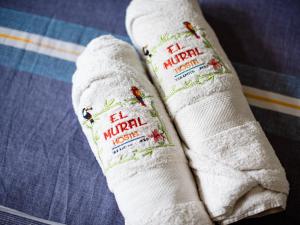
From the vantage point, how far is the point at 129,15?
2.84ft

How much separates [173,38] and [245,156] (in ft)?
1.02

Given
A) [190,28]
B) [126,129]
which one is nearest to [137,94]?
[126,129]

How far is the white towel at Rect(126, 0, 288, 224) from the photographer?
639 mm

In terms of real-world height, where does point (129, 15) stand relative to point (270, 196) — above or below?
above

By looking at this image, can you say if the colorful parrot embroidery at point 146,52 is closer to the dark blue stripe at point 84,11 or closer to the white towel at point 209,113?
the white towel at point 209,113

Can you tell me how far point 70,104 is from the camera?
0.92 metres

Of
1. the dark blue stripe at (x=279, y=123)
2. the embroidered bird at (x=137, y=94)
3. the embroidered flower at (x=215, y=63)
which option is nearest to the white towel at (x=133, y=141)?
the embroidered bird at (x=137, y=94)

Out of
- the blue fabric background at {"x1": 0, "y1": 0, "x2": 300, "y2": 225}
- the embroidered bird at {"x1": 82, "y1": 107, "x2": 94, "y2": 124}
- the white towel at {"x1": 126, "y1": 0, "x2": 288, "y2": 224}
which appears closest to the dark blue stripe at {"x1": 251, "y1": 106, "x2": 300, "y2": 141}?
the blue fabric background at {"x1": 0, "y1": 0, "x2": 300, "y2": 225}

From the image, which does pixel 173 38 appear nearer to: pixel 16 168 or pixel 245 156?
pixel 245 156

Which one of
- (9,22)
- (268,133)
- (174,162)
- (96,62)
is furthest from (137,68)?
(9,22)

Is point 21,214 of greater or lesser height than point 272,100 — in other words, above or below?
below

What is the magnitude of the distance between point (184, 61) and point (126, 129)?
20cm

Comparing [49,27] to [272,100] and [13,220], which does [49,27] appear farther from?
[272,100]

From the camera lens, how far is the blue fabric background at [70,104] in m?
0.80
